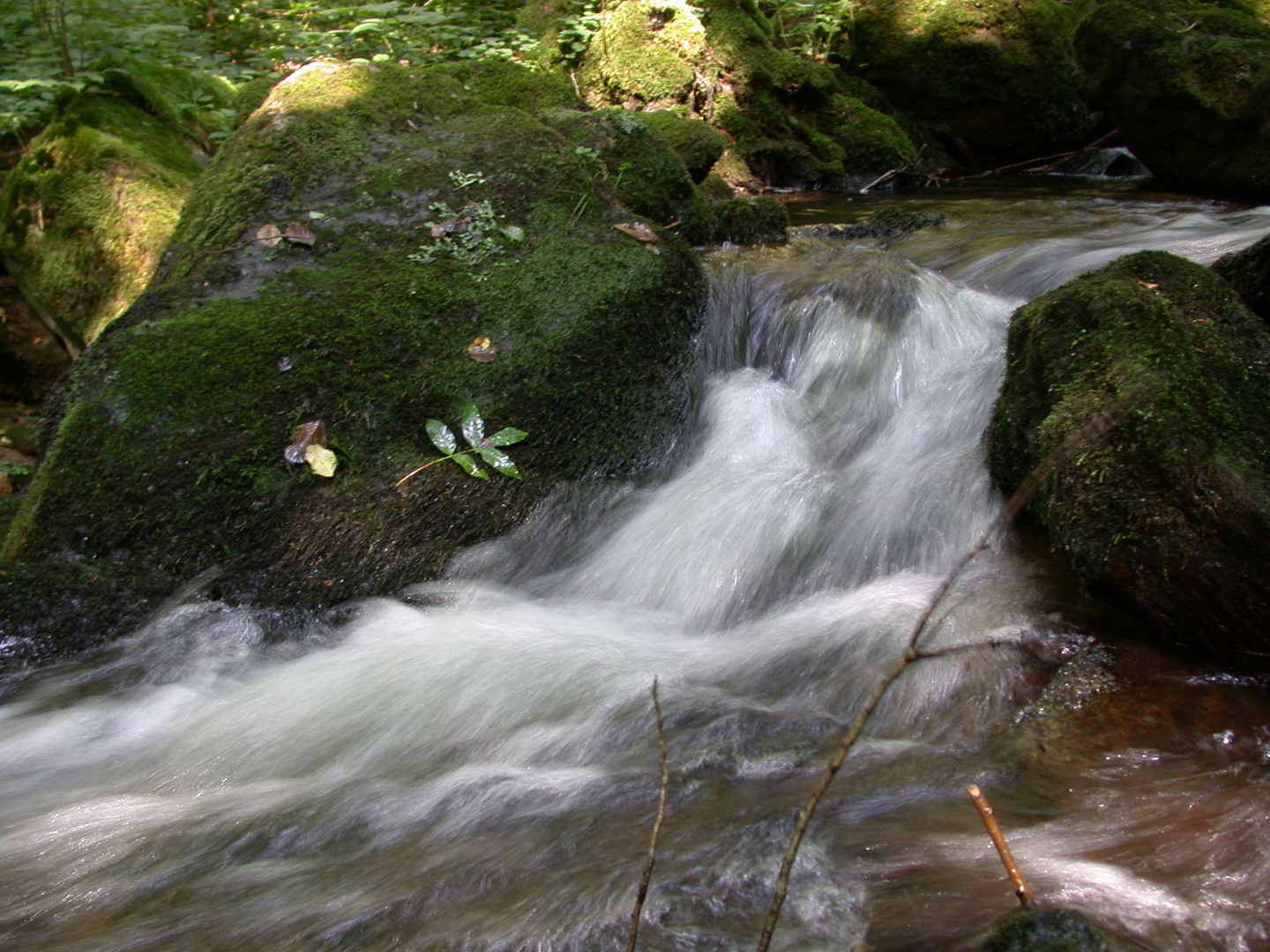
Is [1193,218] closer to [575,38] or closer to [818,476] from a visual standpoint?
[818,476]

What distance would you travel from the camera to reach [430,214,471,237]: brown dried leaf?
13.7ft

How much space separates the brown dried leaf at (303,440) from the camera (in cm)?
338

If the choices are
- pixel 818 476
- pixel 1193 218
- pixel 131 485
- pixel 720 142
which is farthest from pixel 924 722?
pixel 1193 218

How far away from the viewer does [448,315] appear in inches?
154

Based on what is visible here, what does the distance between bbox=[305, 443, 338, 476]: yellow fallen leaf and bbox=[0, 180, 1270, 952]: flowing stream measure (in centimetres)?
57

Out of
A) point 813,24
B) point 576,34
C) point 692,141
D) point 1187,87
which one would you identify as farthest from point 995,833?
point 813,24

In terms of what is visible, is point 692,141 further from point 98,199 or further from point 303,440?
point 303,440

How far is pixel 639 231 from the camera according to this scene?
441 centimetres

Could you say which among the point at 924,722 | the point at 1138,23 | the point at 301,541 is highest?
the point at 1138,23

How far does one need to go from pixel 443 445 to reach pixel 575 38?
6.71 meters

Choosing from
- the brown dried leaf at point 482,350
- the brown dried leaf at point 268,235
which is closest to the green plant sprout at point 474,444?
the brown dried leaf at point 482,350

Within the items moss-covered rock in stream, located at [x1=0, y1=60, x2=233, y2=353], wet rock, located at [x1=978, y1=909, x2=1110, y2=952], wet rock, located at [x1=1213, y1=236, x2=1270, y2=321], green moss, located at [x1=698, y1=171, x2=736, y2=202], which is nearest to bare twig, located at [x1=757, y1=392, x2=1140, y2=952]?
wet rock, located at [x1=978, y1=909, x2=1110, y2=952]

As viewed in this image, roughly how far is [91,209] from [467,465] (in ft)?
11.0

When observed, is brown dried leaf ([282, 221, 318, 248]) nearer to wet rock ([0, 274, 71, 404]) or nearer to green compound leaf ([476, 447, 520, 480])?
green compound leaf ([476, 447, 520, 480])
